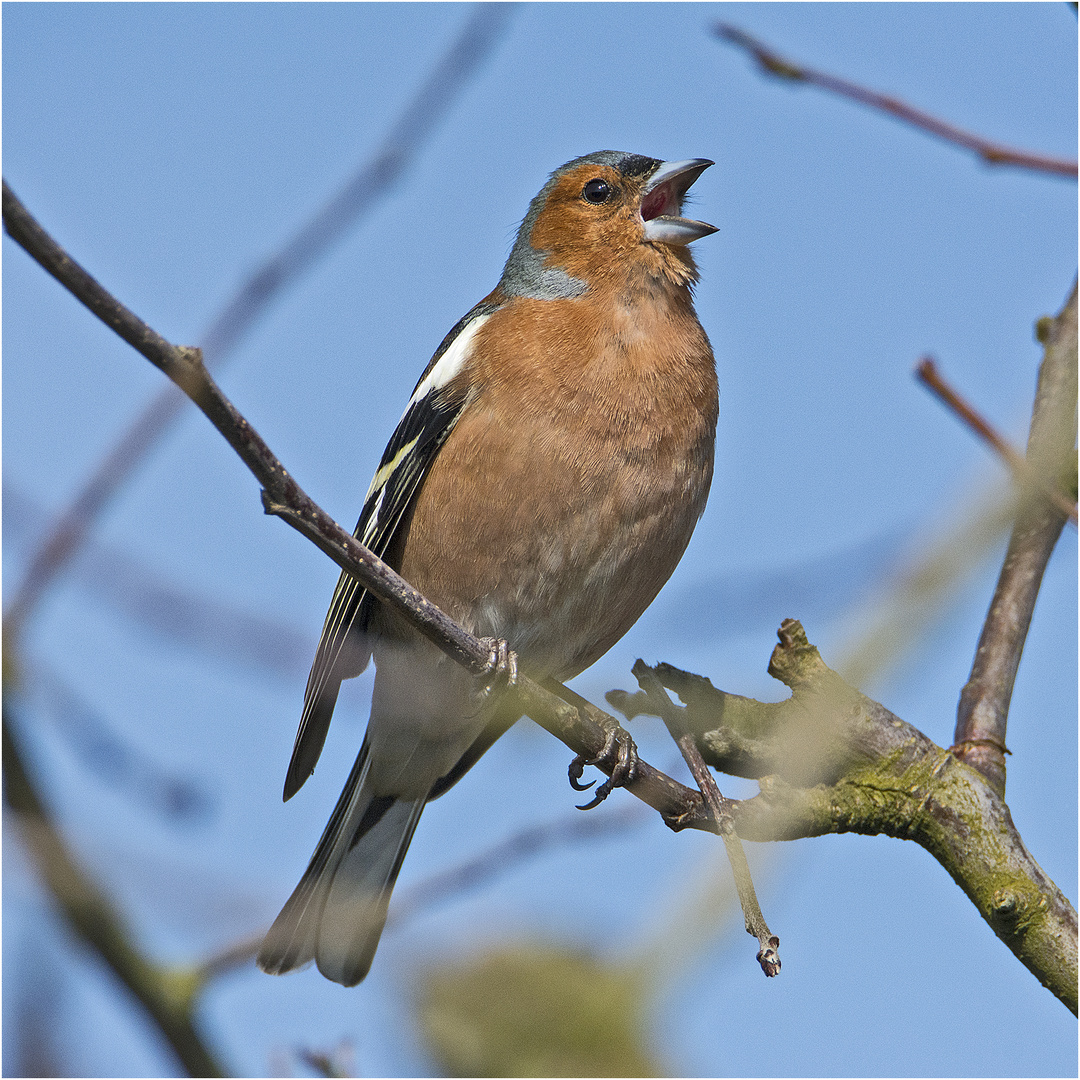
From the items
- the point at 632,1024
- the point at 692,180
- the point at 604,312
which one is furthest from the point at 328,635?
the point at 692,180

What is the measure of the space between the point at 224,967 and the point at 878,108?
8.12 feet

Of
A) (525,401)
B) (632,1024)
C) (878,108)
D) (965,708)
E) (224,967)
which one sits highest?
(525,401)

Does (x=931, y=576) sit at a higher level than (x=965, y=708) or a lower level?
lower

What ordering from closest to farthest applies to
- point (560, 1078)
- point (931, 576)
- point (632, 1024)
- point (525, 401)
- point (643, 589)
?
point (931, 576)
point (632, 1024)
point (560, 1078)
point (525, 401)
point (643, 589)

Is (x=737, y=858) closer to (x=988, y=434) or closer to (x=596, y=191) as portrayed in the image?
(x=988, y=434)

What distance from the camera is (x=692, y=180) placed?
20.0 ft

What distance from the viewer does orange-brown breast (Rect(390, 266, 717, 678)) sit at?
493 cm

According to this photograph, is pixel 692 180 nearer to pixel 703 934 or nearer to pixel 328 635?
pixel 328 635

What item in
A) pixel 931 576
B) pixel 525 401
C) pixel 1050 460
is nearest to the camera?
pixel 931 576

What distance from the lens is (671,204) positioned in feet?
20.3

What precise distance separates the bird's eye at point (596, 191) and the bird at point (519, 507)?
11 millimetres

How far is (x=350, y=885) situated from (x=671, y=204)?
12.9 feet

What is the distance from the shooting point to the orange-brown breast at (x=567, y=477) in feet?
16.2

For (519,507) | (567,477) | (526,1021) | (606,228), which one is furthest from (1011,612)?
(606,228)
